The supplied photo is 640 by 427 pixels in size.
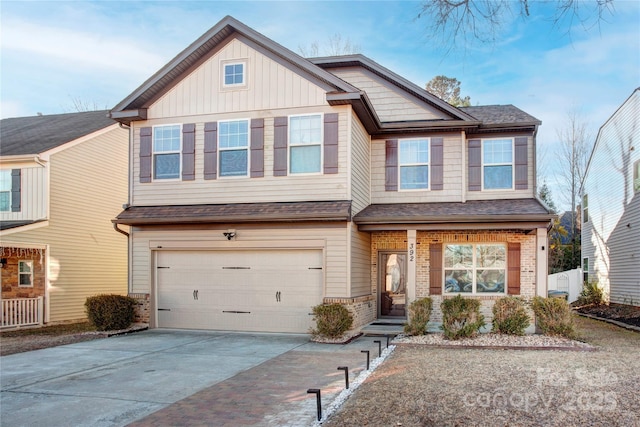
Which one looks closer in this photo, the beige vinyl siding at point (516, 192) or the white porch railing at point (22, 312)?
the beige vinyl siding at point (516, 192)

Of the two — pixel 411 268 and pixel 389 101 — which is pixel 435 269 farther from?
pixel 389 101

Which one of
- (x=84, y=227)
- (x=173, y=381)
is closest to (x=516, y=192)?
(x=173, y=381)

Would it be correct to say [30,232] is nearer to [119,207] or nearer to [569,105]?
[119,207]

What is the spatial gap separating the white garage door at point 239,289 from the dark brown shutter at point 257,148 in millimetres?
2075

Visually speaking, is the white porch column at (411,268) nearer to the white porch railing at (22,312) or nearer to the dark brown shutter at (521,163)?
the dark brown shutter at (521,163)

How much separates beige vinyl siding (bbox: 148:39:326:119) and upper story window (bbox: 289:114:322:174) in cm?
42

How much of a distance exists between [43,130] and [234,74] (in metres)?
9.19

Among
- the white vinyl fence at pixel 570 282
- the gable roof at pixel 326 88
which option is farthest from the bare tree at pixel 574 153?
the gable roof at pixel 326 88

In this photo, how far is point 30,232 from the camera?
50.5 ft

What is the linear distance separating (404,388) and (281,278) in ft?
21.6

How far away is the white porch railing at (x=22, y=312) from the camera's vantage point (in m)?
14.7

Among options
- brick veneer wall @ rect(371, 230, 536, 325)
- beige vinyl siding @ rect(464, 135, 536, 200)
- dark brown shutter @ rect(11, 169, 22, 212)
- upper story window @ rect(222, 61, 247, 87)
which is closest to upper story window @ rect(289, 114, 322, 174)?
upper story window @ rect(222, 61, 247, 87)

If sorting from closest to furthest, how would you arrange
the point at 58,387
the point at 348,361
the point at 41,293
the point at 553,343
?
the point at 58,387, the point at 348,361, the point at 553,343, the point at 41,293

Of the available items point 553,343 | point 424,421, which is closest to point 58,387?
point 424,421
